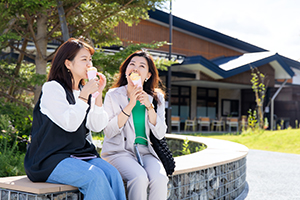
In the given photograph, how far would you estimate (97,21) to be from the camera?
7.02 m

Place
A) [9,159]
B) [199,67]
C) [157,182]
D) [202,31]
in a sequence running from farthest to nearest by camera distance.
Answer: [202,31]
[199,67]
[9,159]
[157,182]

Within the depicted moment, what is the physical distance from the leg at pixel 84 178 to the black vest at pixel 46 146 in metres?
0.06

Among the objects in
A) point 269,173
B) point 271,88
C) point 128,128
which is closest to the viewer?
point 128,128

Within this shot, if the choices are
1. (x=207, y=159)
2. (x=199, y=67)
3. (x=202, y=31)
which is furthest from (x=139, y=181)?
(x=202, y=31)

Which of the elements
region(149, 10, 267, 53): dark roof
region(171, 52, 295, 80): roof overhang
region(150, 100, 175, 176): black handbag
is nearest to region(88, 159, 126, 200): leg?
region(150, 100, 175, 176): black handbag

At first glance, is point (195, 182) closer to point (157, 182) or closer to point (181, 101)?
point (157, 182)

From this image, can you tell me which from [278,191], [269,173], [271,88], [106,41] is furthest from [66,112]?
[271,88]

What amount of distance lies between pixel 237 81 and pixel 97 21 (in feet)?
44.7

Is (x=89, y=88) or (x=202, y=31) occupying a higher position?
(x=202, y=31)

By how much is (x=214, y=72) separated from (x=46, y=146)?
593 inches

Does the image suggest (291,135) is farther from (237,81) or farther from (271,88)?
(271,88)

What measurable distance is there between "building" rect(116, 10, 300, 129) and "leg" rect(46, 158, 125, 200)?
45.6 feet

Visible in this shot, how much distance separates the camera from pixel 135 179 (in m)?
2.58

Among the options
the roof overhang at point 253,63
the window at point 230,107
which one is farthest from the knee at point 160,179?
the window at point 230,107
